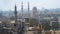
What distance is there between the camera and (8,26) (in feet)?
5.09

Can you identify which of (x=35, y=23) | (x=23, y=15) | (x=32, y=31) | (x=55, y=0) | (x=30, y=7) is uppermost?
(x=55, y=0)

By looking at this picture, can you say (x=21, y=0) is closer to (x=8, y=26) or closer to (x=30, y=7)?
(x=30, y=7)

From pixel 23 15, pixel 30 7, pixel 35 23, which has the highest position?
pixel 30 7

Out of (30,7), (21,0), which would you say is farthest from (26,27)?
(21,0)

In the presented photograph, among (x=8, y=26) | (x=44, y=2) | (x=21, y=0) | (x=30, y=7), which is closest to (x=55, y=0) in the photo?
(x=44, y=2)

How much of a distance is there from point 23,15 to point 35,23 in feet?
0.73

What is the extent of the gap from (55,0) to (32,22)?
1.61ft

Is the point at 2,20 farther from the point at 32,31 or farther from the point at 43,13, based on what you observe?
the point at 43,13

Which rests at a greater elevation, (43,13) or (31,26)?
(43,13)

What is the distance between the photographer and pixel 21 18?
1.59m

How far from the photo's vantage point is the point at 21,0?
1610 mm

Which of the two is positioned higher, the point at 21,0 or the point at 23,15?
the point at 21,0

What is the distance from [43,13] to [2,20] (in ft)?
2.10

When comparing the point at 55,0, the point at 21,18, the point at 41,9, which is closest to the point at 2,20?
the point at 21,18
